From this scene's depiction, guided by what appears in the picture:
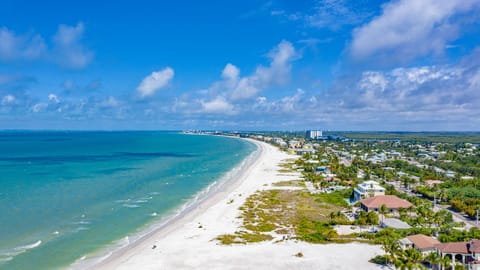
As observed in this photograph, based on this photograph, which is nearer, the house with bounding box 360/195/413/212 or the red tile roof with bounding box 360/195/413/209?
the house with bounding box 360/195/413/212

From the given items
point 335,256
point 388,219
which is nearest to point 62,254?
point 335,256

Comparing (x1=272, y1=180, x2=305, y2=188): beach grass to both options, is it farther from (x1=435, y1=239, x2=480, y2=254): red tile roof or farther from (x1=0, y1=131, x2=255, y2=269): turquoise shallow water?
(x1=435, y1=239, x2=480, y2=254): red tile roof

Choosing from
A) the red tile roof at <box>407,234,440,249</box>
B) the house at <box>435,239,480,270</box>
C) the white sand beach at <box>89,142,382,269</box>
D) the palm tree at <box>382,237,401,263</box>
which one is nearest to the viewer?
the house at <box>435,239,480,270</box>

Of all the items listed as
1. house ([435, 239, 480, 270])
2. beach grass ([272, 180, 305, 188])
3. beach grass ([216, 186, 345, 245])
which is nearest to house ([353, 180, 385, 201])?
beach grass ([216, 186, 345, 245])

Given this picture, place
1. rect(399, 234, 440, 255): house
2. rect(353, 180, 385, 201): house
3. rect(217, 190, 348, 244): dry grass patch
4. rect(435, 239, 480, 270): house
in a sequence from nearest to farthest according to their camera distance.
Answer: rect(435, 239, 480, 270): house, rect(399, 234, 440, 255): house, rect(217, 190, 348, 244): dry grass patch, rect(353, 180, 385, 201): house

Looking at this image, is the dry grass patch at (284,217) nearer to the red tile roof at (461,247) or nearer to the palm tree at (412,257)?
the palm tree at (412,257)

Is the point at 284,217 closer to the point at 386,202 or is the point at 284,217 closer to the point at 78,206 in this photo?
the point at 386,202

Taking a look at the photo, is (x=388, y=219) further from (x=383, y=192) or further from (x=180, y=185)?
(x=180, y=185)

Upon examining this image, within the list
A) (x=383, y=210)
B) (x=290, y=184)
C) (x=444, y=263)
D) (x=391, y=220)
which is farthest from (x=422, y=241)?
(x=290, y=184)

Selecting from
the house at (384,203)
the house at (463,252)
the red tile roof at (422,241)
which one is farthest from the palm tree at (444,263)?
the house at (384,203)
